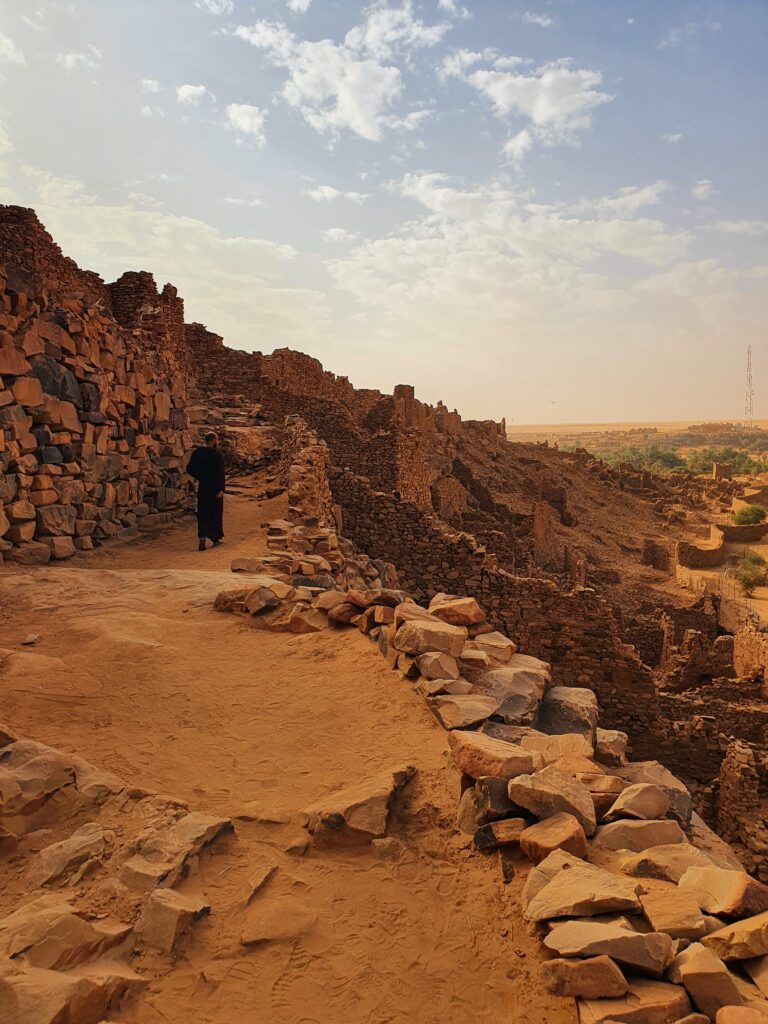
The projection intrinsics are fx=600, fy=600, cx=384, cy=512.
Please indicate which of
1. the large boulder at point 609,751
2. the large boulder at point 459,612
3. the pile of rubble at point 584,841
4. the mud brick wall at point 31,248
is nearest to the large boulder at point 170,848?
the pile of rubble at point 584,841

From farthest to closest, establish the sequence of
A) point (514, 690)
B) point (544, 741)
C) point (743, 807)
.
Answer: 1. point (743, 807)
2. point (514, 690)
3. point (544, 741)

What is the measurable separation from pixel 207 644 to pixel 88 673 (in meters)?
0.87

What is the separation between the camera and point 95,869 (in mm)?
2215

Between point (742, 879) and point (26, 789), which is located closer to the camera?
point (742, 879)

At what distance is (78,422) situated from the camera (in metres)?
7.10

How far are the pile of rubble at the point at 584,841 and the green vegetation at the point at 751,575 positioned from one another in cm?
2089

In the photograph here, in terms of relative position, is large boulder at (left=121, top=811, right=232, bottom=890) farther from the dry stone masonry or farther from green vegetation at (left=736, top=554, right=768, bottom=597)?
green vegetation at (left=736, top=554, right=768, bottom=597)

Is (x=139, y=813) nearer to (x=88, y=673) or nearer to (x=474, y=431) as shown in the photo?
(x=88, y=673)

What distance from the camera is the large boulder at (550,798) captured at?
2.52 meters

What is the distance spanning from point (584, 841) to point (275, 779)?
58.4 inches

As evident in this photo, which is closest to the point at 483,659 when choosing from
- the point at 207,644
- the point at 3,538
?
the point at 207,644

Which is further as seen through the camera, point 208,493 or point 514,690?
point 208,493

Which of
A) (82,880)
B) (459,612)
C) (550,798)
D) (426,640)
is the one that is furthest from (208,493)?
(550,798)

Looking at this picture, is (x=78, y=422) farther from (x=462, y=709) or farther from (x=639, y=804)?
(x=639, y=804)
